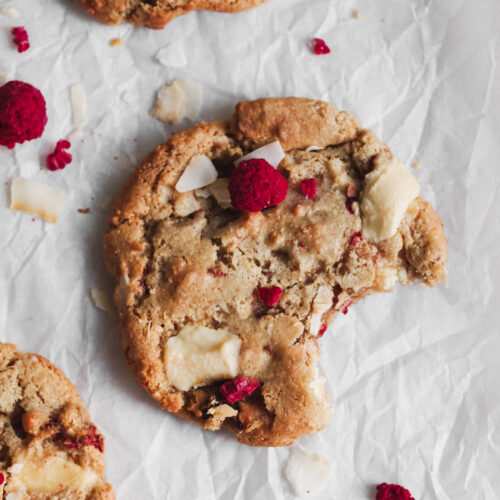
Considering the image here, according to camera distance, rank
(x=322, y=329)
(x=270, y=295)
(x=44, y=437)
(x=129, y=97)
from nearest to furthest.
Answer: (x=44, y=437) < (x=270, y=295) < (x=322, y=329) < (x=129, y=97)

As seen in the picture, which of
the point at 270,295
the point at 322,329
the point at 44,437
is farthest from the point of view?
the point at 322,329

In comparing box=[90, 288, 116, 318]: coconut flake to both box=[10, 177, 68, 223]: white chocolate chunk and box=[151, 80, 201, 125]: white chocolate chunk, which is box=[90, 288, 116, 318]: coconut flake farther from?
box=[151, 80, 201, 125]: white chocolate chunk

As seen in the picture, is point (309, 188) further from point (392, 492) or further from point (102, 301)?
point (392, 492)

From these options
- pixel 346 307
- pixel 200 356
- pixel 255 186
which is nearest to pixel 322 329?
pixel 346 307

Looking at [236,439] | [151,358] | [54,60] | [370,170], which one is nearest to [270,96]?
[370,170]

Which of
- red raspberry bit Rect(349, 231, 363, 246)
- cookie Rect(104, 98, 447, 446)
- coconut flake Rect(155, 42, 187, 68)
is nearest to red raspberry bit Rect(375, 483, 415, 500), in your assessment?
cookie Rect(104, 98, 447, 446)

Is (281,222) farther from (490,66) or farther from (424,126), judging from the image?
(490,66)
